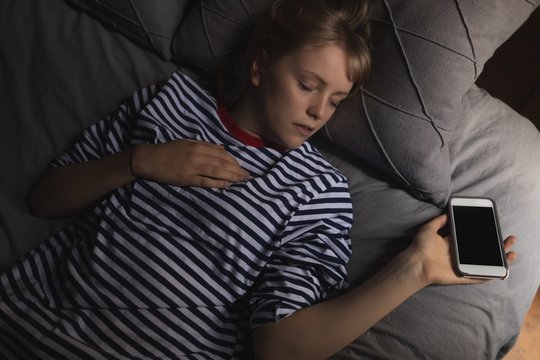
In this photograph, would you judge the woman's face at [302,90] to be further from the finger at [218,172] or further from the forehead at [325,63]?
the finger at [218,172]

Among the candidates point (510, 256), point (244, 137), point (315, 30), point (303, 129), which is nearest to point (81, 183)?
point (244, 137)

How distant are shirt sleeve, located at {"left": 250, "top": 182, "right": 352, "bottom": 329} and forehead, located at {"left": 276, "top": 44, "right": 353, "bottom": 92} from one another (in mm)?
237

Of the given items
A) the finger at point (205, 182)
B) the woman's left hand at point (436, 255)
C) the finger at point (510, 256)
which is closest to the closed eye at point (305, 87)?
the finger at point (205, 182)

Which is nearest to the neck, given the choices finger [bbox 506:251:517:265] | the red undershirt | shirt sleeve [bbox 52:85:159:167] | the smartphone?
the red undershirt

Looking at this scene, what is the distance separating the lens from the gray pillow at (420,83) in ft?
3.23

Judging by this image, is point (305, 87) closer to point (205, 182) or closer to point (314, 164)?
point (314, 164)

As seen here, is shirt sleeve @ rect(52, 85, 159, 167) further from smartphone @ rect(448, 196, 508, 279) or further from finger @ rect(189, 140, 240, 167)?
smartphone @ rect(448, 196, 508, 279)

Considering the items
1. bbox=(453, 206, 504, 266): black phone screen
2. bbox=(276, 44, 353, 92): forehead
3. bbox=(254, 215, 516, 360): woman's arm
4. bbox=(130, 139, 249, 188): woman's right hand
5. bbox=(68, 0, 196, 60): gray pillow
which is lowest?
bbox=(254, 215, 516, 360): woman's arm

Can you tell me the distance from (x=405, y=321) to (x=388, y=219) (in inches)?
9.2

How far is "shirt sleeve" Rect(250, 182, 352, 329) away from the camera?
0.85 meters

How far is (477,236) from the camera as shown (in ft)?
A: 3.21

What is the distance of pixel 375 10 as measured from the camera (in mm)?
1055

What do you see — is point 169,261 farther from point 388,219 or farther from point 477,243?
point 477,243

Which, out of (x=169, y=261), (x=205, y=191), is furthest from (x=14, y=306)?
(x=205, y=191)
